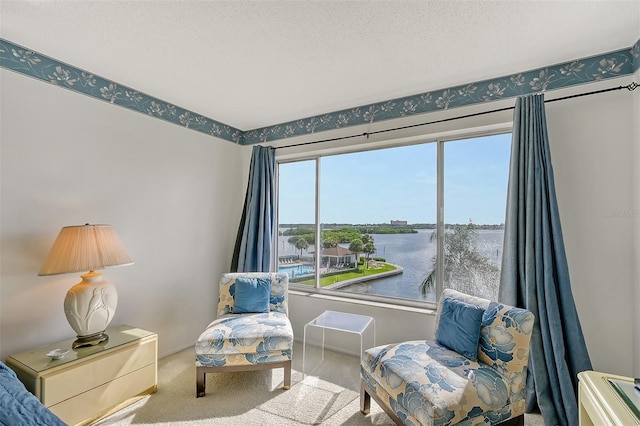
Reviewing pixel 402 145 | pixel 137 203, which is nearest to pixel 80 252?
pixel 137 203

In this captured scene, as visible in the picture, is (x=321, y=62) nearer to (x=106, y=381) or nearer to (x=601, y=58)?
(x=601, y=58)

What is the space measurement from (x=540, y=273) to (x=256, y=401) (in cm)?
218

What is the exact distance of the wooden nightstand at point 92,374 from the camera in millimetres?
1742

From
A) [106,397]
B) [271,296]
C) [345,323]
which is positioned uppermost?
[271,296]

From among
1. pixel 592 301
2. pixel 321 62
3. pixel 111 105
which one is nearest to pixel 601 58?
pixel 592 301

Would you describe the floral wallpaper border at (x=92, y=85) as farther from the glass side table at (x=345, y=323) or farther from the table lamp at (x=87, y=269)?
the glass side table at (x=345, y=323)

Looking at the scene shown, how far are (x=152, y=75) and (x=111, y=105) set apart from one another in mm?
476

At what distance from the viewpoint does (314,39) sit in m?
1.92

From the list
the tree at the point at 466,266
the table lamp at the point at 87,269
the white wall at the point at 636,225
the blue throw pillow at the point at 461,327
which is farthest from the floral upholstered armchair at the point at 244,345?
the white wall at the point at 636,225

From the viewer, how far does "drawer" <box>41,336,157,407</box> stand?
1.73m

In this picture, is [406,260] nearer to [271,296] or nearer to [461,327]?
[461,327]

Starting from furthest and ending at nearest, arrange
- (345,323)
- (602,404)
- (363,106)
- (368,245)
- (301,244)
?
(301,244) → (368,245) → (363,106) → (345,323) → (602,404)

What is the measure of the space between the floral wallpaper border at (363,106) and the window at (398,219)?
35cm

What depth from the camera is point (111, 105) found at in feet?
8.35
